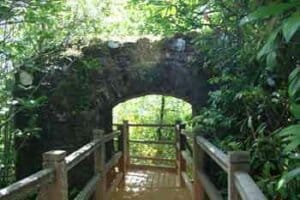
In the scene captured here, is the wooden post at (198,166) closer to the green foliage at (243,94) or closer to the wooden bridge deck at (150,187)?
the green foliage at (243,94)

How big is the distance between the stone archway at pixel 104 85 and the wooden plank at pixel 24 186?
396 centimetres

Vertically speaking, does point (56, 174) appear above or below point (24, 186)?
below

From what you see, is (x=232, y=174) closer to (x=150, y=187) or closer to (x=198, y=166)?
(x=198, y=166)

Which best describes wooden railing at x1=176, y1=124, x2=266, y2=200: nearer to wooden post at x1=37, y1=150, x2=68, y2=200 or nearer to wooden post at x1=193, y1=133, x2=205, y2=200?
wooden post at x1=193, y1=133, x2=205, y2=200

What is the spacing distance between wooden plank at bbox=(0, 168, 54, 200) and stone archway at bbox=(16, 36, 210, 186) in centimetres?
396

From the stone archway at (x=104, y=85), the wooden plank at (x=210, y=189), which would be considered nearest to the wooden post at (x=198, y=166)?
the wooden plank at (x=210, y=189)

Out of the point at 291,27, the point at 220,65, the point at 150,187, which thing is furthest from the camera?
the point at 150,187

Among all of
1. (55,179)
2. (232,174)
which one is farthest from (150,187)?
(232,174)

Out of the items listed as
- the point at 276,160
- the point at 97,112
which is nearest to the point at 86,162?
the point at 97,112

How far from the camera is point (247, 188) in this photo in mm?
2145

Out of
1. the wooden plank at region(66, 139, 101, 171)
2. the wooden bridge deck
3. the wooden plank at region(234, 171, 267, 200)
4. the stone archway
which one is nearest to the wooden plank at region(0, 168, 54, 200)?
the wooden plank at region(66, 139, 101, 171)

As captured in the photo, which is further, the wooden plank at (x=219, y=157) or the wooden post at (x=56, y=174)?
the wooden post at (x=56, y=174)

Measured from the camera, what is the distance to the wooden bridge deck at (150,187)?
6.52 m

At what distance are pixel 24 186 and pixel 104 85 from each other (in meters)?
4.83
